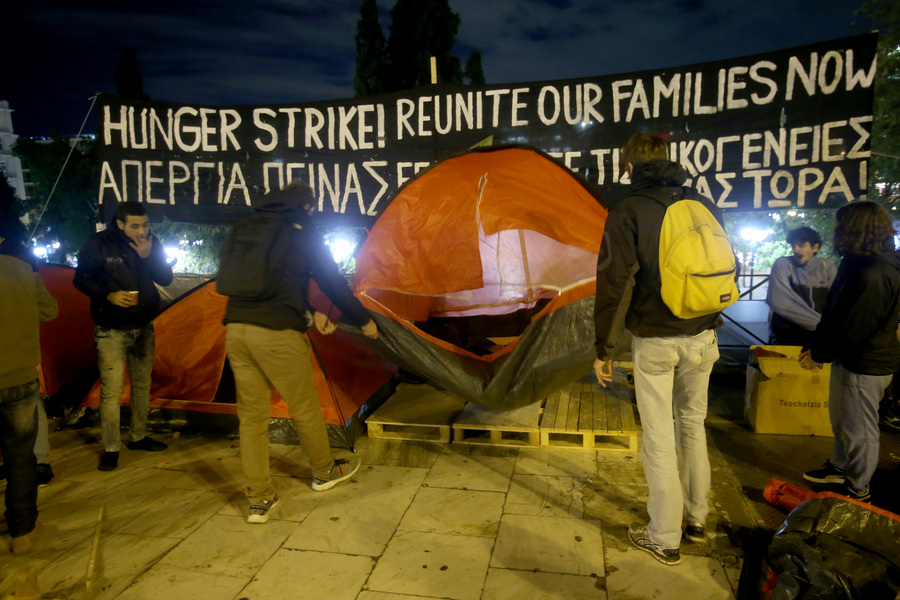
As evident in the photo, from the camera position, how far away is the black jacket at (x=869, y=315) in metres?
2.68

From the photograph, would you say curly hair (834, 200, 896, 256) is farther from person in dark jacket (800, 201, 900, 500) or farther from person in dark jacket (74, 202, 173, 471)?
person in dark jacket (74, 202, 173, 471)

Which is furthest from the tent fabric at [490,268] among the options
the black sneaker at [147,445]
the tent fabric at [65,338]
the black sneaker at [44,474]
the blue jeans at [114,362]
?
the tent fabric at [65,338]

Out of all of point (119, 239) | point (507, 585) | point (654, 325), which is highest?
point (119, 239)

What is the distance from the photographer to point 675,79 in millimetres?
4402

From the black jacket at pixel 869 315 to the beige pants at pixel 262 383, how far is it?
2891mm

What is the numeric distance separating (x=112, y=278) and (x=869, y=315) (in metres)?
4.51

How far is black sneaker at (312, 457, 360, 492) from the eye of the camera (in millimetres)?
3229

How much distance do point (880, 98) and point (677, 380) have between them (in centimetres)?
788

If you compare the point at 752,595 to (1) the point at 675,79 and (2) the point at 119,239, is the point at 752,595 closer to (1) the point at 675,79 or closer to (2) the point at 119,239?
(1) the point at 675,79

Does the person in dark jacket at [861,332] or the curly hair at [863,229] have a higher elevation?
the curly hair at [863,229]

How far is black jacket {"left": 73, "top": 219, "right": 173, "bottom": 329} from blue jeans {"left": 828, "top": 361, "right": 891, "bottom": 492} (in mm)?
4336

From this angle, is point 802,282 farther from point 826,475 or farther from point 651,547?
point 651,547

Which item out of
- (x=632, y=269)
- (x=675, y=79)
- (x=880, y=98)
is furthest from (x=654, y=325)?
(x=880, y=98)

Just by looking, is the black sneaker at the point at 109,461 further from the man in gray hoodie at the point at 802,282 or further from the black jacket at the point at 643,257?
the man in gray hoodie at the point at 802,282
